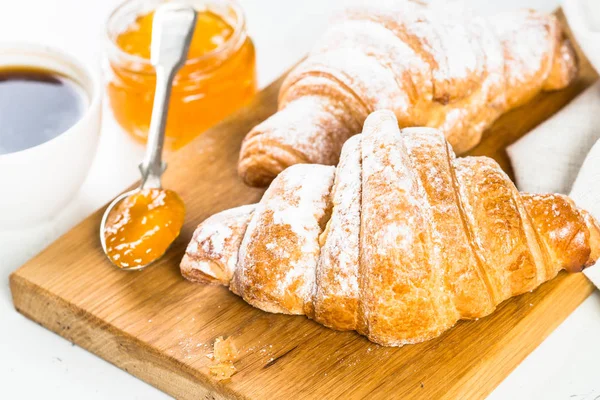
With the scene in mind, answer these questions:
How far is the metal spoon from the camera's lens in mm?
2115

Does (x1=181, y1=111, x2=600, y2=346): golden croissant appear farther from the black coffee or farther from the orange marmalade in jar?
the orange marmalade in jar

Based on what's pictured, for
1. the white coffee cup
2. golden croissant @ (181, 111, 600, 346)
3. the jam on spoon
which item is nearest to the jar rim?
the white coffee cup

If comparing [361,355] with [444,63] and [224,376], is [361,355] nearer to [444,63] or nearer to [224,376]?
A: [224,376]

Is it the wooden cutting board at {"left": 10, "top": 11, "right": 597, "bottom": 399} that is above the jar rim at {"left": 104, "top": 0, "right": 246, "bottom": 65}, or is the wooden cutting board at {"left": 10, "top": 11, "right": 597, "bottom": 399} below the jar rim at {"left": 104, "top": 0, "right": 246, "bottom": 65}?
below

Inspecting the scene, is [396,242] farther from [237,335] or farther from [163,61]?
[163,61]

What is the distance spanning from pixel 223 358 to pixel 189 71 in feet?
2.86

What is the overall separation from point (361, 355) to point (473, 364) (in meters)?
0.21

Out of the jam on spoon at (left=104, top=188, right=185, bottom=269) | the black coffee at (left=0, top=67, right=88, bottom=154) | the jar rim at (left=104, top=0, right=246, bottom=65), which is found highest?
the jar rim at (left=104, top=0, right=246, bottom=65)

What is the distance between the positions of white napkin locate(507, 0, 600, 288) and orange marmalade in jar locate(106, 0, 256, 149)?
742mm

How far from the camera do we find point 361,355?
5.68 ft

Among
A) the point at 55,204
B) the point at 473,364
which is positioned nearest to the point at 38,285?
the point at 55,204

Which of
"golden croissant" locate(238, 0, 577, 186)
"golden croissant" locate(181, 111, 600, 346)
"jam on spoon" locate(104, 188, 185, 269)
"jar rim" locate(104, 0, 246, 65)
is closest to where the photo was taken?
"golden croissant" locate(181, 111, 600, 346)

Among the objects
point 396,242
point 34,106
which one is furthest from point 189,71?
point 396,242

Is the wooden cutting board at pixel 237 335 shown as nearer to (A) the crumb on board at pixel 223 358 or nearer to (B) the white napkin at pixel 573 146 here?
(A) the crumb on board at pixel 223 358
